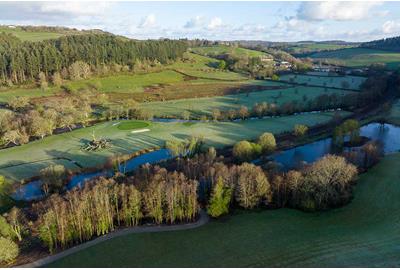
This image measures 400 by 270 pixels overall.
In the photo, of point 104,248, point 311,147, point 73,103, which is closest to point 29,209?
point 104,248

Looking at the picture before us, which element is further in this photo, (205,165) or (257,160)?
(257,160)

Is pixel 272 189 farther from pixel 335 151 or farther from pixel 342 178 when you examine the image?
pixel 335 151

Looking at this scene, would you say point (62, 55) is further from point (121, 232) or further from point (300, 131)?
point (121, 232)

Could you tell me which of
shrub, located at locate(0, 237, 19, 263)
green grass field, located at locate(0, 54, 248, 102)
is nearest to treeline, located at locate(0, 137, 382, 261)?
shrub, located at locate(0, 237, 19, 263)

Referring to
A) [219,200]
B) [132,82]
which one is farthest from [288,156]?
[132,82]

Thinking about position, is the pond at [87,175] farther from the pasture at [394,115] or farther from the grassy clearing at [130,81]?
the grassy clearing at [130,81]

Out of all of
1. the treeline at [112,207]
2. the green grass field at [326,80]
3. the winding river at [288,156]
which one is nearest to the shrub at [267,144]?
the winding river at [288,156]

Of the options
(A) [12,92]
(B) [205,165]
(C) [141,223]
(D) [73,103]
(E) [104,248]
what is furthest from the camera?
(A) [12,92]

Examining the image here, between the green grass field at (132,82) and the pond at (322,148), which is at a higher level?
the green grass field at (132,82)

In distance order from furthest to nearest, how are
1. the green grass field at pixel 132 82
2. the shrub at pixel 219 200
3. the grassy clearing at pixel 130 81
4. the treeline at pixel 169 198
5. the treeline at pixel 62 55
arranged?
the grassy clearing at pixel 130 81 → the treeline at pixel 62 55 → the green grass field at pixel 132 82 → the shrub at pixel 219 200 → the treeline at pixel 169 198
